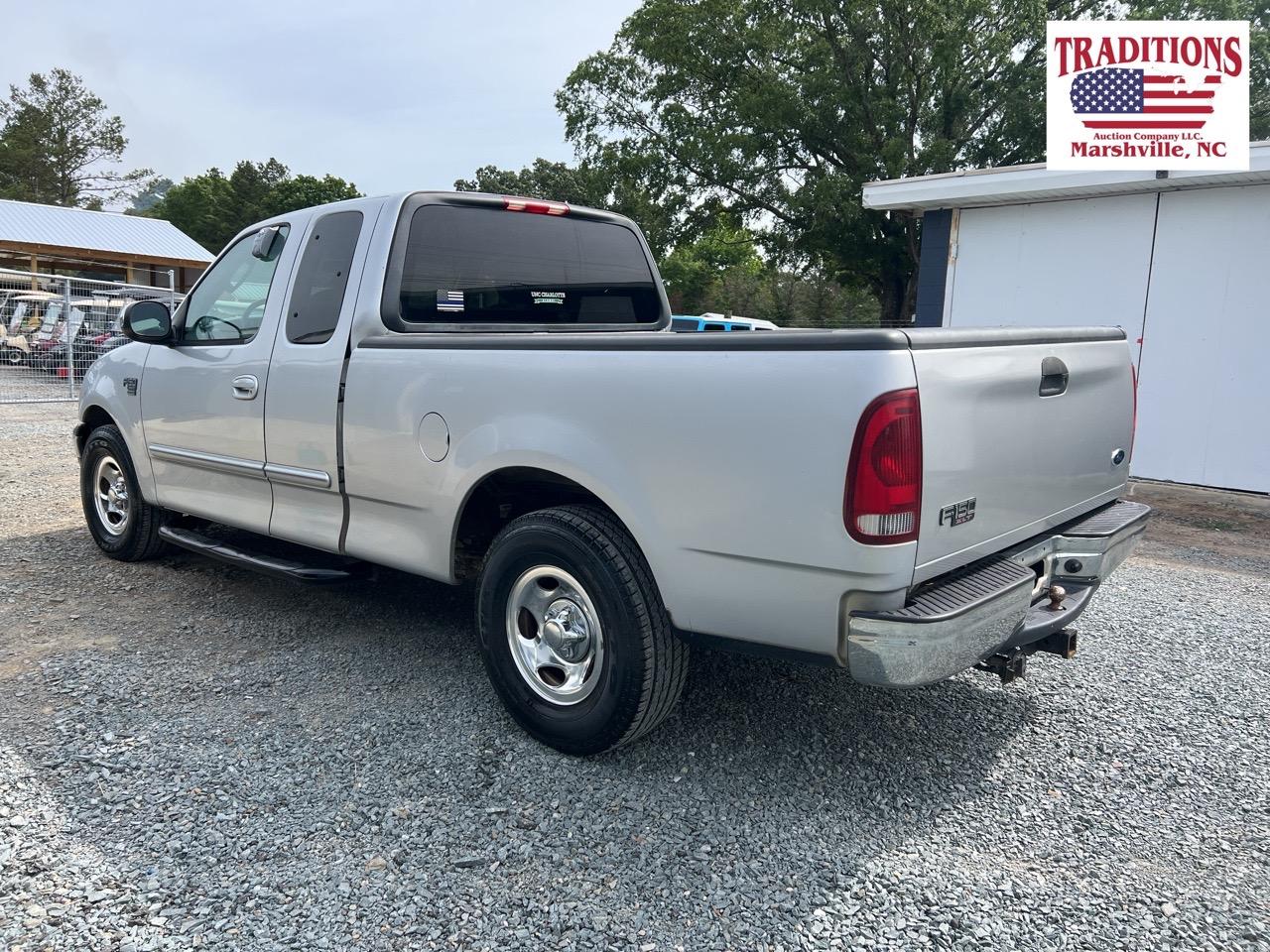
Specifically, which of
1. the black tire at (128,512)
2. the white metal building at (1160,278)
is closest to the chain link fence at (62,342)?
the black tire at (128,512)

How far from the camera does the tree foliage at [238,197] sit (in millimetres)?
63469

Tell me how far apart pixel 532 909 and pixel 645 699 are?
2.45 ft

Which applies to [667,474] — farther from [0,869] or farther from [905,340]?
[0,869]

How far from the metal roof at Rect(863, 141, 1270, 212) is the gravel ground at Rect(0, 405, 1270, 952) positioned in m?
5.80

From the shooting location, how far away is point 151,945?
7.48 feet

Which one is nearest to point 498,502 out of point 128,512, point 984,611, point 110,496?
point 984,611

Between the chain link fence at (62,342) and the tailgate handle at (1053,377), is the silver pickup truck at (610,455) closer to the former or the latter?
the tailgate handle at (1053,377)

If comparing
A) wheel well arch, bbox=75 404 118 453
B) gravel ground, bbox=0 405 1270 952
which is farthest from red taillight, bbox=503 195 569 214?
wheel well arch, bbox=75 404 118 453

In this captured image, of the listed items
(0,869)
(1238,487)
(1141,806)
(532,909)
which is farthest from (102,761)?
(1238,487)

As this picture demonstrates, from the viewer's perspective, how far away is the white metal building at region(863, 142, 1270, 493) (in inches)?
347

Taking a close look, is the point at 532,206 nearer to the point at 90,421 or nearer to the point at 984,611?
the point at 984,611

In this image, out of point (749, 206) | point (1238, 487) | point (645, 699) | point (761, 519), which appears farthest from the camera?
point (749, 206)

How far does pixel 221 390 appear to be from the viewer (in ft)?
14.6

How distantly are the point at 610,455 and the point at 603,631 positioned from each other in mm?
580
